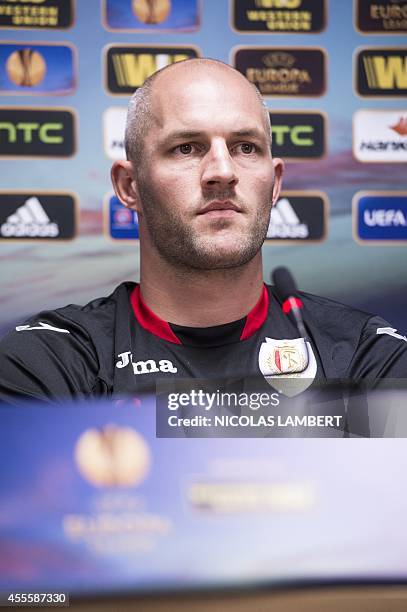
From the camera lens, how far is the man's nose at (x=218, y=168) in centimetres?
130

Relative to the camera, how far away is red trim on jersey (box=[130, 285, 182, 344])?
147cm

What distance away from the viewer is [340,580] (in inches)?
27.3

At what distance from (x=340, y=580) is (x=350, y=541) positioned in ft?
0.12

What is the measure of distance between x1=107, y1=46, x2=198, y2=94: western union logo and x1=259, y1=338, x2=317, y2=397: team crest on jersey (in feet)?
2.27

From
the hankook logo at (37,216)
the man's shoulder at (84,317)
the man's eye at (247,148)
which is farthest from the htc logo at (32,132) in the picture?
the man's eye at (247,148)

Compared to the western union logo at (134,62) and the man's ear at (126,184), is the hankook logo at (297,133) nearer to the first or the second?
the western union logo at (134,62)

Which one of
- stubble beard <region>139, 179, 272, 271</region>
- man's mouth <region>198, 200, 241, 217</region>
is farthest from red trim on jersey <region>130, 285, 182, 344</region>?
man's mouth <region>198, 200, 241, 217</region>

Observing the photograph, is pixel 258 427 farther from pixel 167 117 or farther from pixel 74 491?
pixel 167 117

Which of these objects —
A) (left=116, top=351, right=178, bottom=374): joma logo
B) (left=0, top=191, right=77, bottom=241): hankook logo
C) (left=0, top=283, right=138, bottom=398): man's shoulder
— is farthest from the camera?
(left=0, top=191, right=77, bottom=241): hankook logo

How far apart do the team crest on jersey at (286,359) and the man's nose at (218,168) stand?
325 mm

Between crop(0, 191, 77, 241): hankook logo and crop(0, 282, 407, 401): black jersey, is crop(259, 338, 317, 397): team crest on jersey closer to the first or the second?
crop(0, 282, 407, 401): black jersey

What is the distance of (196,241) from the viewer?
54.1 inches

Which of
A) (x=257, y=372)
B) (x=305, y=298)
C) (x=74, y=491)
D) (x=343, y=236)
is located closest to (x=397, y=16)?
(x=343, y=236)

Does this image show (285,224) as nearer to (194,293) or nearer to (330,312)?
(330,312)
